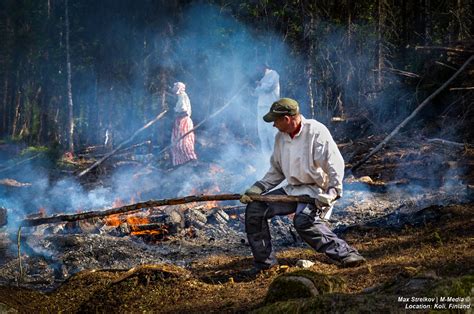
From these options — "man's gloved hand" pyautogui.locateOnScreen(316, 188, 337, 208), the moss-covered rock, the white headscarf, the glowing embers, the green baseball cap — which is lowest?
the glowing embers

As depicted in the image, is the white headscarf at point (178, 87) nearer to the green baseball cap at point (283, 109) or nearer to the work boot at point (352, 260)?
the green baseball cap at point (283, 109)

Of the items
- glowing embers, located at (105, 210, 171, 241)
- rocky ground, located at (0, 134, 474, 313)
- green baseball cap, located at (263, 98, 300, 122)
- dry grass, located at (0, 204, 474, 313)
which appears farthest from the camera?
glowing embers, located at (105, 210, 171, 241)

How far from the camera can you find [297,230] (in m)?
5.32

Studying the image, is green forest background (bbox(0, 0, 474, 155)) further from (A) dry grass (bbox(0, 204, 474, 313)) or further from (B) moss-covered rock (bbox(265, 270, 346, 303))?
(B) moss-covered rock (bbox(265, 270, 346, 303))

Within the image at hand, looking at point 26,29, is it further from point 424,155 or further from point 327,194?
point 327,194

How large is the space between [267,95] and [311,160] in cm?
754

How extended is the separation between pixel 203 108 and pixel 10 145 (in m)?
10.3

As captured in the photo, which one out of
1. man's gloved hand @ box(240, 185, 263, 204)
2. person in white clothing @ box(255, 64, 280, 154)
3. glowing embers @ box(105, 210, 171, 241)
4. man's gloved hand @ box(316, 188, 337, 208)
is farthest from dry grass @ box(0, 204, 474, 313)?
person in white clothing @ box(255, 64, 280, 154)

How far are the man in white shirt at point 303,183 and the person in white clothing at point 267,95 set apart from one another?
7.01 meters

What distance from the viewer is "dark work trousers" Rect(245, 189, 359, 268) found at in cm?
526

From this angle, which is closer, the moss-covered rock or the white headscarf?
the moss-covered rock

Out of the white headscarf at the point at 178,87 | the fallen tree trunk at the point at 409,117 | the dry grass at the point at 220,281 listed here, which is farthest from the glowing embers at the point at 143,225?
the white headscarf at the point at 178,87

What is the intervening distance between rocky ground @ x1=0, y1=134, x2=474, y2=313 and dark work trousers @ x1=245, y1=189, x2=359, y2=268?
20cm

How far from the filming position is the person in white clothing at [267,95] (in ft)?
41.2
